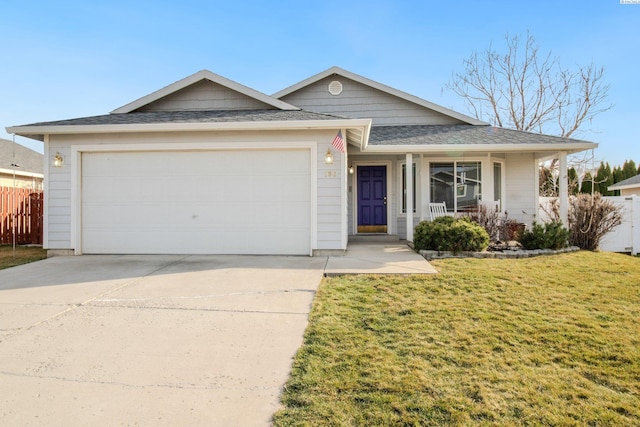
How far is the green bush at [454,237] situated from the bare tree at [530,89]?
1730 centimetres

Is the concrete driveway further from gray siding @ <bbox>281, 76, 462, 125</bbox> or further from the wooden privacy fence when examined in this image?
gray siding @ <bbox>281, 76, 462, 125</bbox>

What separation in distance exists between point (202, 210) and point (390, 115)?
6887 mm

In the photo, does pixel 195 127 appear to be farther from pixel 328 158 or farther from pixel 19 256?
pixel 19 256

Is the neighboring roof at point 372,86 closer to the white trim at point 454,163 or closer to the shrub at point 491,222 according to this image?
the white trim at point 454,163

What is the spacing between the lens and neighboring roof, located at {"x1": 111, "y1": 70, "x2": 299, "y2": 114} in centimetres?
909

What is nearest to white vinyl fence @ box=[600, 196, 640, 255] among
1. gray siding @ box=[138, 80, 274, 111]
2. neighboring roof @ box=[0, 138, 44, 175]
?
gray siding @ box=[138, 80, 274, 111]

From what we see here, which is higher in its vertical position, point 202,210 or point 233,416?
point 202,210

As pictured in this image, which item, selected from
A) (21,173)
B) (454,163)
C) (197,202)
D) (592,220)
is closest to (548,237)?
(592,220)

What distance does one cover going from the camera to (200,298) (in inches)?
189

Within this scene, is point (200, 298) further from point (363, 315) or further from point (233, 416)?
point (233, 416)

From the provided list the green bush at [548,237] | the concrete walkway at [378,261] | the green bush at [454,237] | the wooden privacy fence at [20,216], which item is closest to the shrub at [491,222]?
the green bush at [548,237]

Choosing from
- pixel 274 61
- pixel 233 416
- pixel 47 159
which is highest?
pixel 274 61

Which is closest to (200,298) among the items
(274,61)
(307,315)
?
(307,315)

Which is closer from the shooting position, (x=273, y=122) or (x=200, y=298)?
(x=200, y=298)
